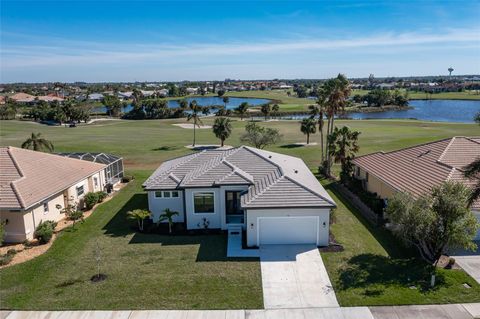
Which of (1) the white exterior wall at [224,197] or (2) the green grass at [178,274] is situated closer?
(2) the green grass at [178,274]


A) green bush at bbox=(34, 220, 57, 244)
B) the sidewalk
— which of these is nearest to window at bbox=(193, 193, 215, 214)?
green bush at bbox=(34, 220, 57, 244)

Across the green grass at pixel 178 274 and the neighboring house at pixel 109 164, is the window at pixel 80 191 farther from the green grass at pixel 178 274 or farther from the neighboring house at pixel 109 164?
the neighboring house at pixel 109 164

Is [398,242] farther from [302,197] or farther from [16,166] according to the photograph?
[16,166]

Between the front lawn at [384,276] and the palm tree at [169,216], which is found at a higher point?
the palm tree at [169,216]

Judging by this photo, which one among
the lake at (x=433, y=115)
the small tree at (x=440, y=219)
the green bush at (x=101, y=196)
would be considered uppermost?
the small tree at (x=440, y=219)

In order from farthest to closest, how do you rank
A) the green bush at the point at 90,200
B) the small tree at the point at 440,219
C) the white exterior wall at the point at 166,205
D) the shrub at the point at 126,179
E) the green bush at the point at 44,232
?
the shrub at the point at 126,179 → the green bush at the point at 90,200 → the white exterior wall at the point at 166,205 → the green bush at the point at 44,232 → the small tree at the point at 440,219

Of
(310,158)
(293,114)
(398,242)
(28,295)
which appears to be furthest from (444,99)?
(28,295)

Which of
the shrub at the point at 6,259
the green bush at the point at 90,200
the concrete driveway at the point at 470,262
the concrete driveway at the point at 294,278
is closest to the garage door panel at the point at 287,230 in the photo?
the concrete driveway at the point at 294,278
